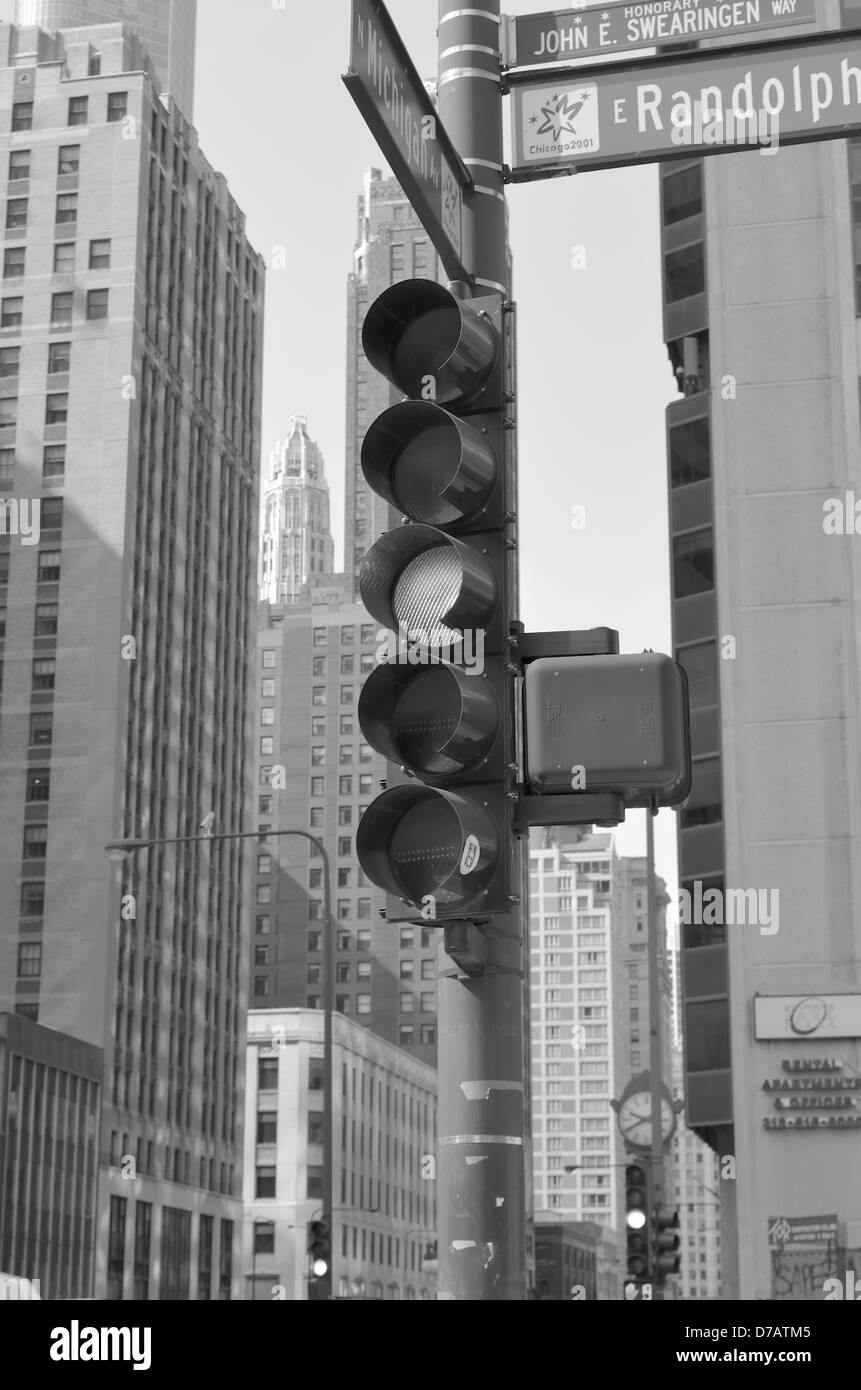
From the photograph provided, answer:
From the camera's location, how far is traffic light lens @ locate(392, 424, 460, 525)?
5113 millimetres

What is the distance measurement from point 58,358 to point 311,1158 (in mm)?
61896

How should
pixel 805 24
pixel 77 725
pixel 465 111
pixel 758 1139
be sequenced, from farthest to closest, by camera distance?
pixel 77 725 → pixel 758 1139 → pixel 805 24 → pixel 465 111

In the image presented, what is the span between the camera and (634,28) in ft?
21.8

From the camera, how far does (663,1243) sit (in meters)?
26.0

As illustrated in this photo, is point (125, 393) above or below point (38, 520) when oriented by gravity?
above

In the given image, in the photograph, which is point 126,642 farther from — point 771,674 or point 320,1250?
point 320,1250

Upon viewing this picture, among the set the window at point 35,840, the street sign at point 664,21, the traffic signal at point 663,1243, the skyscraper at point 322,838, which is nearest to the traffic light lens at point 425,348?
the street sign at point 664,21

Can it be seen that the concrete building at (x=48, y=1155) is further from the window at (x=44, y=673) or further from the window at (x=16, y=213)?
the window at (x=16, y=213)

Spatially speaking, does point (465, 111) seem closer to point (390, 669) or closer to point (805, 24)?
point (805, 24)

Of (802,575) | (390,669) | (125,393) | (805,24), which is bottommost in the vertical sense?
(390,669)

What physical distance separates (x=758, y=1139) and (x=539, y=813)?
150 feet

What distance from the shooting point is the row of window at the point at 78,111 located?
11488cm

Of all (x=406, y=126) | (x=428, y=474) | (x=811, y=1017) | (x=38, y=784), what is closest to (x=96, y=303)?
(x=38, y=784)
